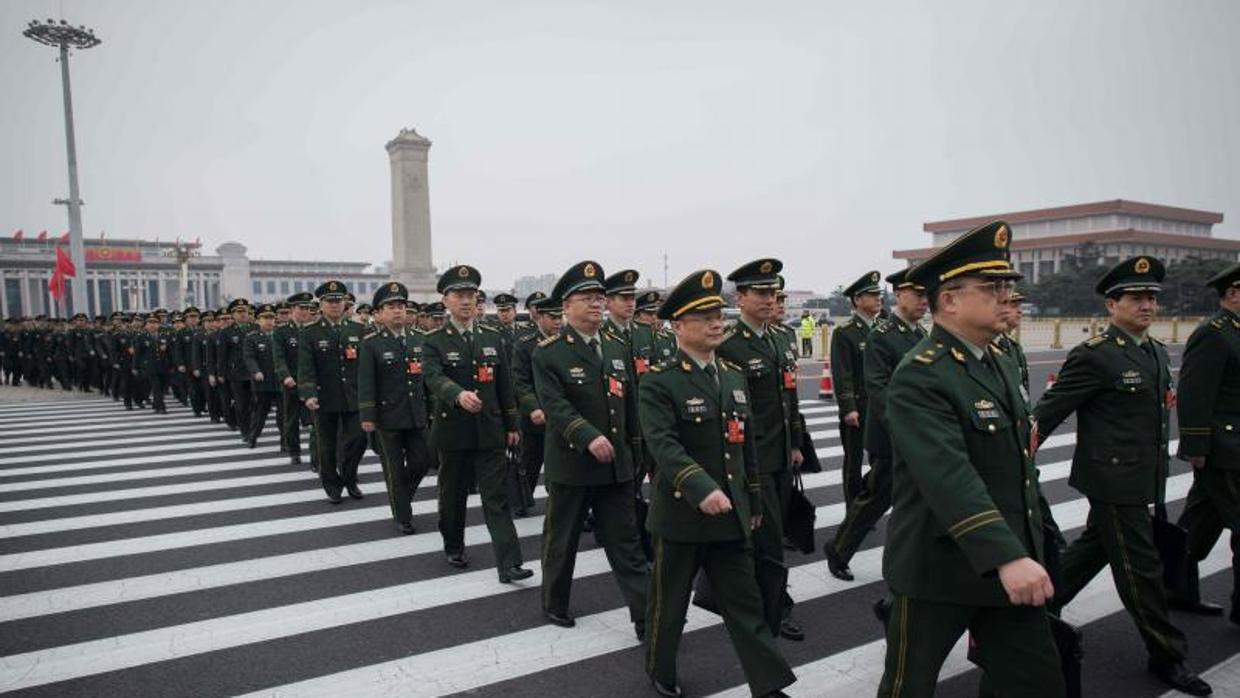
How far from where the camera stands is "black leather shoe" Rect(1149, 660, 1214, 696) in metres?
3.54

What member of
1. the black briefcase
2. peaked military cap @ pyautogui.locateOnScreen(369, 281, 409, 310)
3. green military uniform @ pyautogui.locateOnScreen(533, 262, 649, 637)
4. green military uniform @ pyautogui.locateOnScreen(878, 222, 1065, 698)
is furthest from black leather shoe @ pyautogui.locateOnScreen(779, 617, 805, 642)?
peaked military cap @ pyautogui.locateOnScreen(369, 281, 409, 310)

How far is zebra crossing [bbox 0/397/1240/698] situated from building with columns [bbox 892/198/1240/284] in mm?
67667

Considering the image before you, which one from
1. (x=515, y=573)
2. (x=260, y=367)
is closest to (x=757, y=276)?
(x=515, y=573)

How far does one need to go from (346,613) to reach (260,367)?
23.0ft

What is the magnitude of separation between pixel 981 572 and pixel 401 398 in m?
5.20

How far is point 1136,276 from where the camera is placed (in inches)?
160

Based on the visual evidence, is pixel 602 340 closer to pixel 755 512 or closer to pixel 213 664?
pixel 755 512

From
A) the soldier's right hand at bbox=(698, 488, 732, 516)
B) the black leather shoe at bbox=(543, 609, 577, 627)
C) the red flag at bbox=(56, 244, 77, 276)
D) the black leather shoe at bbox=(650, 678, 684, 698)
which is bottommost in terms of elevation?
the black leather shoe at bbox=(543, 609, 577, 627)

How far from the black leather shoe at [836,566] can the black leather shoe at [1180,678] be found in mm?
1824

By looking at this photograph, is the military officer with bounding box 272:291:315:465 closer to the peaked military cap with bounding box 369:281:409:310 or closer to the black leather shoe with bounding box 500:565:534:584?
the peaked military cap with bounding box 369:281:409:310

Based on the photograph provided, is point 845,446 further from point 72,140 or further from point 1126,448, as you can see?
point 72,140

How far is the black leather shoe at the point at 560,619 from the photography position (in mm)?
4508

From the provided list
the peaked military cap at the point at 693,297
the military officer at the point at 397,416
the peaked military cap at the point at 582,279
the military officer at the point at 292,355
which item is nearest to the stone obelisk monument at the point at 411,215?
the military officer at the point at 292,355

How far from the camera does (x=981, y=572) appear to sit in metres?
2.26
